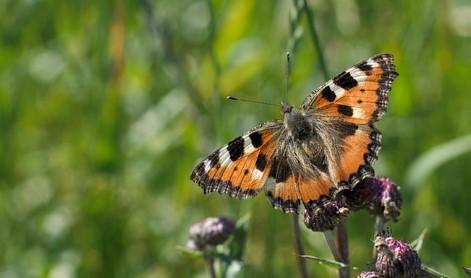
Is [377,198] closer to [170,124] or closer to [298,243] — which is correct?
[298,243]

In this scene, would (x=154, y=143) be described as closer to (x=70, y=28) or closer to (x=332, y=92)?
(x=70, y=28)

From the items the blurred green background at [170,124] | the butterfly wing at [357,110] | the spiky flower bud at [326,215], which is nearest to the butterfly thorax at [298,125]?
the butterfly wing at [357,110]

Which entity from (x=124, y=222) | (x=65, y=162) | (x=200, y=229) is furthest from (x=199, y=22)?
(x=200, y=229)

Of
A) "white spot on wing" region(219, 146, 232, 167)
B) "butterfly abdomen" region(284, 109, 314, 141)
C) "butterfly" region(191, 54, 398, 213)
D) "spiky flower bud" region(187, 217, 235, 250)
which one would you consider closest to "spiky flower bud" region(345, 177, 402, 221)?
"butterfly" region(191, 54, 398, 213)

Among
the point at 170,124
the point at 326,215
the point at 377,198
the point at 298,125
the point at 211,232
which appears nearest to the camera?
the point at 326,215

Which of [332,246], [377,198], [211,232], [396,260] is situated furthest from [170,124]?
[396,260]

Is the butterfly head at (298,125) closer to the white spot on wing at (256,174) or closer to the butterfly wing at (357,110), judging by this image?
the butterfly wing at (357,110)
